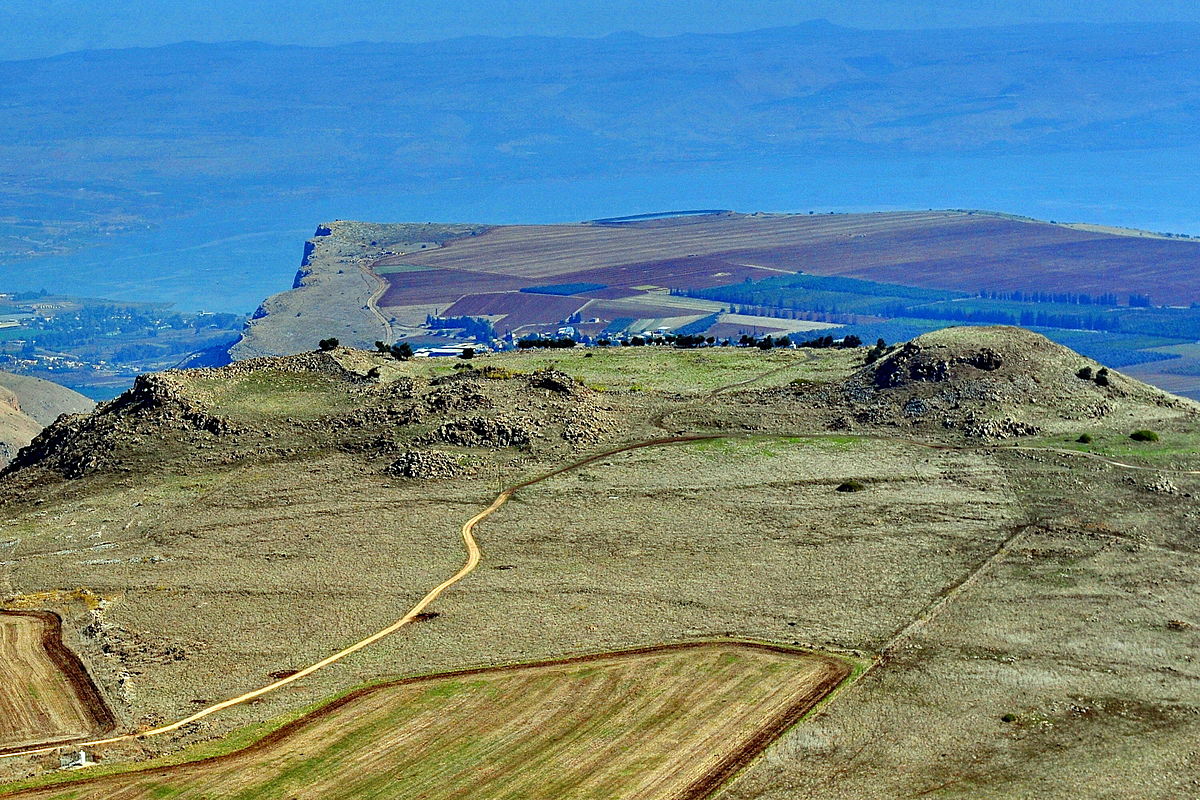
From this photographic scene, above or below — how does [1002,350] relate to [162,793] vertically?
above

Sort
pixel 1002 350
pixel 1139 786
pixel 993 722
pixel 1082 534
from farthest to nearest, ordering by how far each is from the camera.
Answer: pixel 1002 350 < pixel 1082 534 < pixel 993 722 < pixel 1139 786

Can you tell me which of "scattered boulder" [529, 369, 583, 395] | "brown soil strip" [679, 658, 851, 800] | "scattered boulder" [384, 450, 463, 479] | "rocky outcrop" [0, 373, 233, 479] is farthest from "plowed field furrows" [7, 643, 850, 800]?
"rocky outcrop" [0, 373, 233, 479]

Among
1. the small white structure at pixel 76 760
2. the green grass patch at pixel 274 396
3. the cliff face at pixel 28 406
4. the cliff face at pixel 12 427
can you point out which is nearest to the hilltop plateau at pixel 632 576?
the green grass patch at pixel 274 396

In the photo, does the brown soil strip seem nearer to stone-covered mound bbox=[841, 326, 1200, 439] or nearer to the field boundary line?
the field boundary line

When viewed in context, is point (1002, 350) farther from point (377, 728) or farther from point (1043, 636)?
point (377, 728)

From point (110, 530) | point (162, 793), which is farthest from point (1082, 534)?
point (110, 530)

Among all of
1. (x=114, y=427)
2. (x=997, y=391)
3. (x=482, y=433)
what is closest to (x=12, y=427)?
(x=114, y=427)
